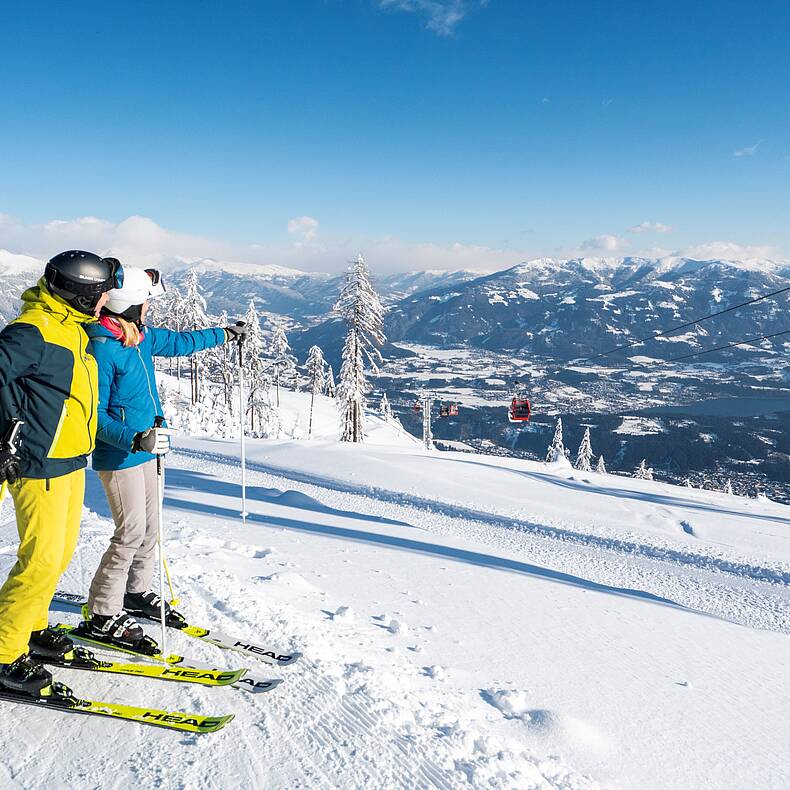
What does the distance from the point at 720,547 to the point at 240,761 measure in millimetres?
9555

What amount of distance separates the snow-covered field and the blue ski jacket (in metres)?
1.33

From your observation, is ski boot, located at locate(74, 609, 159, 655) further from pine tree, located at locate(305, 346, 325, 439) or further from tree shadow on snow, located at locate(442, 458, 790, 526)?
pine tree, located at locate(305, 346, 325, 439)

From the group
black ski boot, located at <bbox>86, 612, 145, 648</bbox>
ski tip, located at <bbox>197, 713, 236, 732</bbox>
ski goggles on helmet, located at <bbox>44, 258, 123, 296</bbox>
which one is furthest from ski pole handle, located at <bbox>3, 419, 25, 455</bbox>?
ski tip, located at <bbox>197, 713, 236, 732</bbox>

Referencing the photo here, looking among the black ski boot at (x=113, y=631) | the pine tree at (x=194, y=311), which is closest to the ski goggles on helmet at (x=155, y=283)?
the black ski boot at (x=113, y=631)

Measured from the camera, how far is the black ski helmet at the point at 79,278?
8.96ft

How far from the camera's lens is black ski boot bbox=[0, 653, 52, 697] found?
109 inches

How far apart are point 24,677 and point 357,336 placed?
97.0 ft

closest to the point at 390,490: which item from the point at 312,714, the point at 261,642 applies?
the point at 261,642

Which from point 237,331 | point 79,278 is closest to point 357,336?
point 237,331

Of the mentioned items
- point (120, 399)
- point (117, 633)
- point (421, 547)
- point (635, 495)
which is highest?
point (120, 399)

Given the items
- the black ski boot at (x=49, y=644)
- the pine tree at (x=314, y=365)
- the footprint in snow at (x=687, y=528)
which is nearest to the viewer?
the black ski boot at (x=49, y=644)

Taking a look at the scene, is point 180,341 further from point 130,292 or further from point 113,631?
point 113,631

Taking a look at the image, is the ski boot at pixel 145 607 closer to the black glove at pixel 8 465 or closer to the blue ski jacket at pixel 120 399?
the blue ski jacket at pixel 120 399

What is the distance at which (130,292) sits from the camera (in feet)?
10.7
